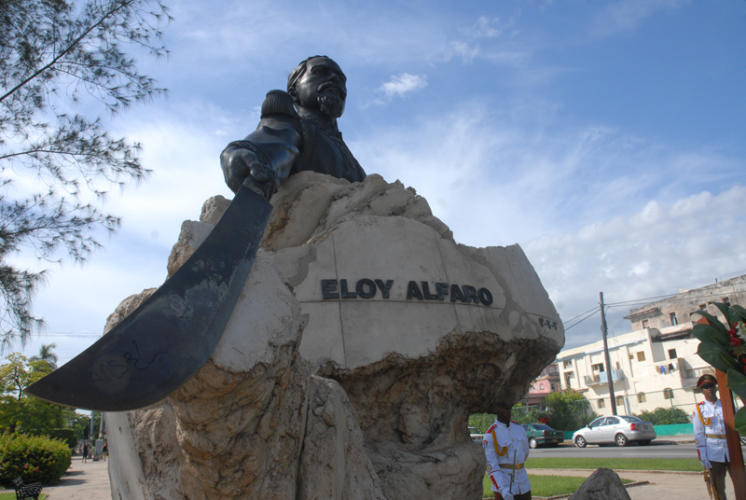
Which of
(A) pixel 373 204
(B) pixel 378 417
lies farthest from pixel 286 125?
(B) pixel 378 417

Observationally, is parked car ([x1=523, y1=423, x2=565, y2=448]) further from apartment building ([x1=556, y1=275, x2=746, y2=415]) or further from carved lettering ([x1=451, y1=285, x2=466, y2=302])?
carved lettering ([x1=451, y1=285, x2=466, y2=302])

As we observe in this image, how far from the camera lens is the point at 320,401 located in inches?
79.6

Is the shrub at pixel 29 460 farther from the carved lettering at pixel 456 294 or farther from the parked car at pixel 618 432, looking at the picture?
the parked car at pixel 618 432

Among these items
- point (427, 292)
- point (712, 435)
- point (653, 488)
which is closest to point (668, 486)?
point (653, 488)

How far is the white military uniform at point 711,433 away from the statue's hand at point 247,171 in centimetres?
539

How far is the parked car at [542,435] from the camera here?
22750 millimetres

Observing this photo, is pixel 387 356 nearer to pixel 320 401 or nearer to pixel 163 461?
pixel 320 401

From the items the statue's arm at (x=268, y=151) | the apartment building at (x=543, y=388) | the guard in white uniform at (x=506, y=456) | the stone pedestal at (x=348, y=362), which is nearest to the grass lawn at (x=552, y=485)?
the guard in white uniform at (x=506, y=456)

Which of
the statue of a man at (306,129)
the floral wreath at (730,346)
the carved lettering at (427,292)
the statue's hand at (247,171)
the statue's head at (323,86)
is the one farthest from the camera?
the statue's head at (323,86)

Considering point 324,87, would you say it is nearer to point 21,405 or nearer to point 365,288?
point 365,288

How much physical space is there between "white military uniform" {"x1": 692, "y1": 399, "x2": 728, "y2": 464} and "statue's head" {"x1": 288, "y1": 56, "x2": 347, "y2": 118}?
476cm

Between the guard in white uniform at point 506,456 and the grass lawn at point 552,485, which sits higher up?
the guard in white uniform at point 506,456

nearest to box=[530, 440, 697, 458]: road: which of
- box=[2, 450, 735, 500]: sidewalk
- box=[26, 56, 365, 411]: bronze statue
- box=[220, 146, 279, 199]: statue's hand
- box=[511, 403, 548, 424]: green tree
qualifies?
box=[2, 450, 735, 500]: sidewalk

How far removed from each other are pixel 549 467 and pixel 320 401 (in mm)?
11238
